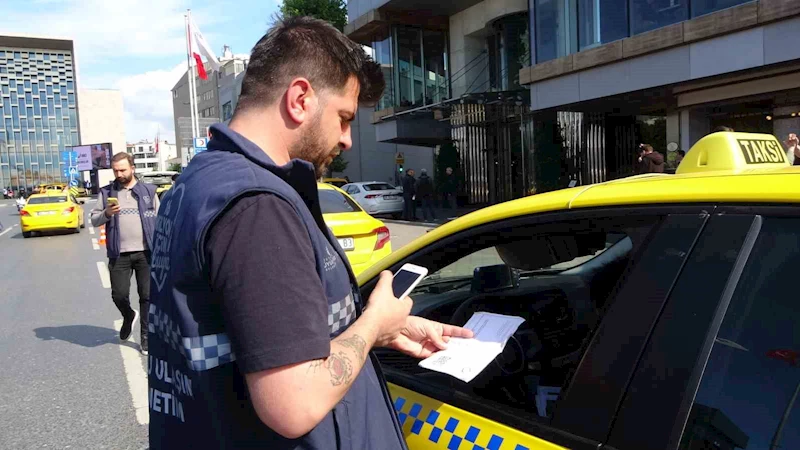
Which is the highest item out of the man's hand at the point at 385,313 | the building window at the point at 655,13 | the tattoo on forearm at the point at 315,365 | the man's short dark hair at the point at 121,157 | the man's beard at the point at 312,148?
the building window at the point at 655,13

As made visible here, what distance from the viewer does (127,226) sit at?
18.3 ft

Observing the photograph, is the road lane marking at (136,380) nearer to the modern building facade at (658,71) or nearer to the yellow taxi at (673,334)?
the yellow taxi at (673,334)

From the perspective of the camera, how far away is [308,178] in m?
1.24

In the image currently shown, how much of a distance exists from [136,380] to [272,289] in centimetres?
449

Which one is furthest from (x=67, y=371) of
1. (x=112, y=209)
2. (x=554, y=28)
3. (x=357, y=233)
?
(x=554, y=28)

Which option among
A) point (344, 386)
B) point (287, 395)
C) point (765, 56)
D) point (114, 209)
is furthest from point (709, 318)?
point (765, 56)

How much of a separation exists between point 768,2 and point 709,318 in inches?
480

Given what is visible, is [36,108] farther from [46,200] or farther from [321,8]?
[46,200]

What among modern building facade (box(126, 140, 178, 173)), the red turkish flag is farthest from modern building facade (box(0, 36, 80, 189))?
the red turkish flag

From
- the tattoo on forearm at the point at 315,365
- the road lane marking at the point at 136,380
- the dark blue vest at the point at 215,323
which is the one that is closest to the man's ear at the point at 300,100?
the dark blue vest at the point at 215,323

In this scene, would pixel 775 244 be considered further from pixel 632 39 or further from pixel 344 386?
pixel 632 39

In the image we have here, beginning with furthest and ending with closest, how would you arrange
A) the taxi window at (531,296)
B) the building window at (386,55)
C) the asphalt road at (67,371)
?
1. the building window at (386,55)
2. the asphalt road at (67,371)
3. the taxi window at (531,296)

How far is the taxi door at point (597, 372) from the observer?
1358mm

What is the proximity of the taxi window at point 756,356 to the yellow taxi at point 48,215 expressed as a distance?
2129 cm
